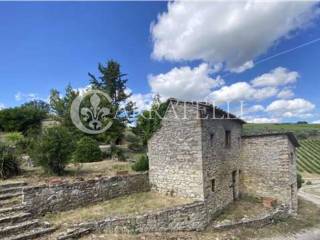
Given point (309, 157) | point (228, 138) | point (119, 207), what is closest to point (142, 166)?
point (119, 207)

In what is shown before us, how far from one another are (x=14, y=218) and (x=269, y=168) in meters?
12.7

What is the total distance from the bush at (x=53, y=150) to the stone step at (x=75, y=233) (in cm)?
466

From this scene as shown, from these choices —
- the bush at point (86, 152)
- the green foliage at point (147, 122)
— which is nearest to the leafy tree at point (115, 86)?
the green foliage at point (147, 122)

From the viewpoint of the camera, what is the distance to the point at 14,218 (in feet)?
24.6

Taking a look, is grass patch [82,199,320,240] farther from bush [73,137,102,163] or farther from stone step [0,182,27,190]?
bush [73,137,102,163]

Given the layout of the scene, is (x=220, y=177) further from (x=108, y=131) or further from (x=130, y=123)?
(x=130, y=123)

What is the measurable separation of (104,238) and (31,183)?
436cm

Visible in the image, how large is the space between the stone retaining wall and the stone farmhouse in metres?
0.78

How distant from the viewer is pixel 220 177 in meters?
12.5

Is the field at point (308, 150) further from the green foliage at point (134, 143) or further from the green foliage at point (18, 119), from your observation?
the green foliage at point (18, 119)

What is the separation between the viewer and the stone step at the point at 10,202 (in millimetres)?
8091

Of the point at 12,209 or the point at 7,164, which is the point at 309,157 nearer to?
the point at 7,164

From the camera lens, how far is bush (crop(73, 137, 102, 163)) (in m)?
16.1

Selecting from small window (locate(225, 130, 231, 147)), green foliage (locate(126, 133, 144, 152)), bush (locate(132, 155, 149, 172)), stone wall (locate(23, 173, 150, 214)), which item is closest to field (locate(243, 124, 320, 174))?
green foliage (locate(126, 133, 144, 152))
